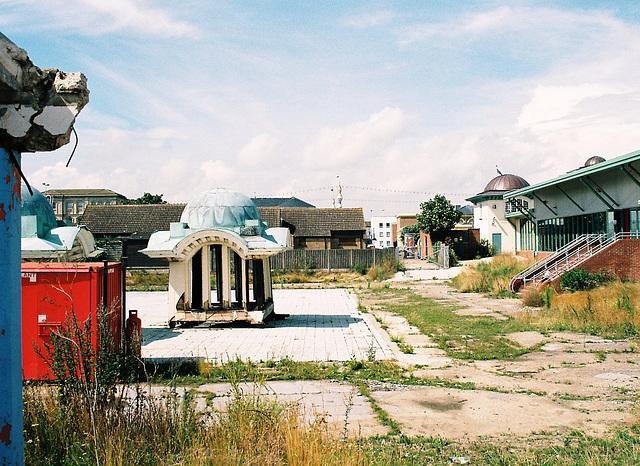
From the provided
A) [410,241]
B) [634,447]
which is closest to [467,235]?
[410,241]

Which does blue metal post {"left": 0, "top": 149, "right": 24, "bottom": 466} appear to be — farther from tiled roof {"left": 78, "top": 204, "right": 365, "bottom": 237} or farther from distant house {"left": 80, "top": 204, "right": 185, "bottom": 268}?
tiled roof {"left": 78, "top": 204, "right": 365, "bottom": 237}

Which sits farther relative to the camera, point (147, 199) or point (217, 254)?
point (147, 199)

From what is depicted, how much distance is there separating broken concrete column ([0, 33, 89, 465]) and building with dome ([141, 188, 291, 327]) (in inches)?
459

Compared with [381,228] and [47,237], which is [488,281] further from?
[381,228]

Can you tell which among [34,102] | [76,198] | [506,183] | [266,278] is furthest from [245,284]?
[76,198]

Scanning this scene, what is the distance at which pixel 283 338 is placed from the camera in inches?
599

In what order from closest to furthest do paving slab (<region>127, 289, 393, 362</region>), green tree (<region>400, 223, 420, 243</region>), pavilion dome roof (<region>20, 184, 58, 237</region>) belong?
paving slab (<region>127, 289, 393, 362</region>) < pavilion dome roof (<region>20, 184, 58, 237</region>) < green tree (<region>400, 223, 420, 243</region>)

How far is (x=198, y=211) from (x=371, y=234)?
110016 millimetres

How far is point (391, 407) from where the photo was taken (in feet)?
28.1

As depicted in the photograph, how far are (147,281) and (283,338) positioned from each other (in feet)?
71.9

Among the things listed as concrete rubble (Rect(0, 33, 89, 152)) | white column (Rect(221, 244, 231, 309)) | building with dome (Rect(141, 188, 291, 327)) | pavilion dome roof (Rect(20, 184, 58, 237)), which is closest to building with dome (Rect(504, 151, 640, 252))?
building with dome (Rect(141, 188, 291, 327))

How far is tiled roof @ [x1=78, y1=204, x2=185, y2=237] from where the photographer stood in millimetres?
45906

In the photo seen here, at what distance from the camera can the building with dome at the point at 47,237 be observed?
17438 millimetres

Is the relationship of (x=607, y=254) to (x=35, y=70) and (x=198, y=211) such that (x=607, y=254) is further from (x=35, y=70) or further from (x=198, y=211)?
(x=35, y=70)
